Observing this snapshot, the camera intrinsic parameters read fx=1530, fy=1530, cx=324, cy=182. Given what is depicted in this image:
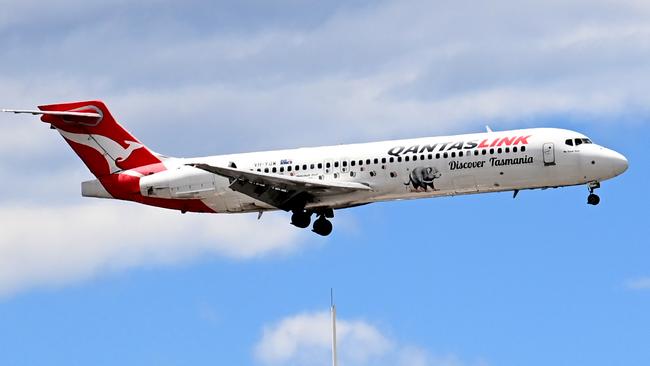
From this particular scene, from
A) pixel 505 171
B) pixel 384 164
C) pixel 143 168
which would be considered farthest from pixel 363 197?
pixel 143 168

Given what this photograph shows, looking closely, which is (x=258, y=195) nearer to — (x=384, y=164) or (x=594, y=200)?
(x=384, y=164)

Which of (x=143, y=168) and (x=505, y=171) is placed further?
(x=143, y=168)

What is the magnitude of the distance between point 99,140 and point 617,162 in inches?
1106

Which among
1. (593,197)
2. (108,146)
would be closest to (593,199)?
(593,197)

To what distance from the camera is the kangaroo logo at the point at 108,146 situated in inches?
3231

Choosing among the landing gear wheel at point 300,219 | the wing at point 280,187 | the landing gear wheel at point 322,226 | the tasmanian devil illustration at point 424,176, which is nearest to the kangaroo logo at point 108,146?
the wing at point 280,187

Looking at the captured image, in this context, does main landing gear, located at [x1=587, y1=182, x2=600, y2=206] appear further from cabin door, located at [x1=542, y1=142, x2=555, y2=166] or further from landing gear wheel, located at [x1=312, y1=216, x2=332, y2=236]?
landing gear wheel, located at [x1=312, y1=216, x2=332, y2=236]

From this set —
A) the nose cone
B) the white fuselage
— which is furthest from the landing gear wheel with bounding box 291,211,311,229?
the nose cone

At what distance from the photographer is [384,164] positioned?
73.8 meters

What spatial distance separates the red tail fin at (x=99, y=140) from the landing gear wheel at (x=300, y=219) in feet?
29.9

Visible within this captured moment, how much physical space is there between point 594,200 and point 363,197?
11.1 metres

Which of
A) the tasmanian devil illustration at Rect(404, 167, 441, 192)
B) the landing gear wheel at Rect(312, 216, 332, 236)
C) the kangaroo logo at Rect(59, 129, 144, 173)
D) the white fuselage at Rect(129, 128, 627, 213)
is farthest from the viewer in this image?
the kangaroo logo at Rect(59, 129, 144, 173)

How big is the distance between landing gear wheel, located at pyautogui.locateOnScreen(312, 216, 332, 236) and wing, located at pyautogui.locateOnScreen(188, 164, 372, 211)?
7.46ft

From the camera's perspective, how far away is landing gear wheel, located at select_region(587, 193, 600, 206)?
72125 millimetres
